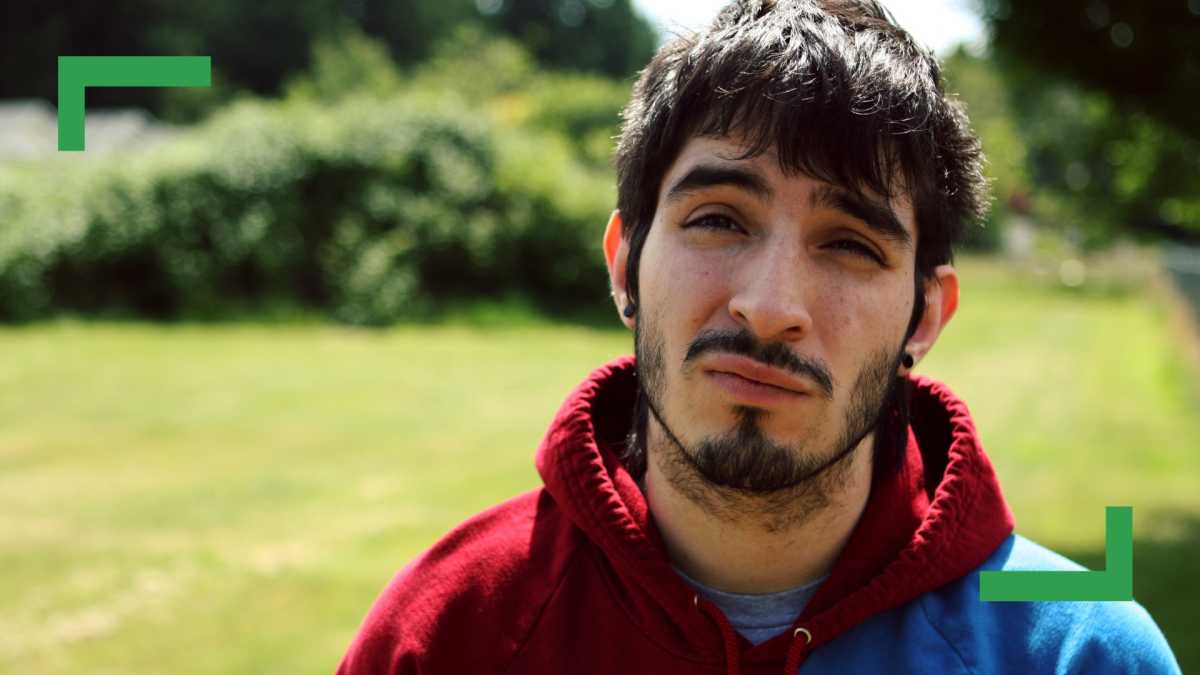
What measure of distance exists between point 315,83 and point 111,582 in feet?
131

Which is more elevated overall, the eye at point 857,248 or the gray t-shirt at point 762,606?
the eye at point 857,248

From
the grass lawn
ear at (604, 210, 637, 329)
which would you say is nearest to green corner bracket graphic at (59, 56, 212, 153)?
ear at (604, 210, 637, 329)

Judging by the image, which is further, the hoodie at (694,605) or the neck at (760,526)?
the neck at (760,526)

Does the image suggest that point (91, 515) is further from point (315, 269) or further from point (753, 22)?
point (315, 269)

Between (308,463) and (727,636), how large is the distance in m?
7.42

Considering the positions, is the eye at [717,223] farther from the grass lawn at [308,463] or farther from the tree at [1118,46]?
the tree at [1118,46]

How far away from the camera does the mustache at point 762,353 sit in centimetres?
175

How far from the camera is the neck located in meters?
1.87

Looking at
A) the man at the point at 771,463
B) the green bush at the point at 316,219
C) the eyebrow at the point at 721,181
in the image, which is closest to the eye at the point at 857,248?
the man at the point at 771,463

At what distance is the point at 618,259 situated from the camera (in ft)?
7.09

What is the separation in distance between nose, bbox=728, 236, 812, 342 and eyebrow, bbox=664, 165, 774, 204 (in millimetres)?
93

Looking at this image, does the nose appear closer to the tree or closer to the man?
the man

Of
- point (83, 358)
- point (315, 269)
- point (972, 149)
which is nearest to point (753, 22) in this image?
point (972, 149)

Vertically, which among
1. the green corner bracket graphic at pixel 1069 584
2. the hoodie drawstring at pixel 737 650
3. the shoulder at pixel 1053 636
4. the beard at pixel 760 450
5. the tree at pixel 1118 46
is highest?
the tree at pixel 1118 46
